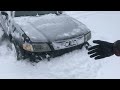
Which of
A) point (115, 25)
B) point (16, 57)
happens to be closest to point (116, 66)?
point (16, 57)

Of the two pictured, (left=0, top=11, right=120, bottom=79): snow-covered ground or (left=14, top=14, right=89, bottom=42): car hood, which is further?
(left=14, top=14, right=89, bottom=42): car hood

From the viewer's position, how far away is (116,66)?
400 centimetres

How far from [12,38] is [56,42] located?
2.86ft

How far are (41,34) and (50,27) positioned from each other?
32cm

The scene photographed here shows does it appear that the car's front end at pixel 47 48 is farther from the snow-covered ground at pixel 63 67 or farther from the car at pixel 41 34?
the snow-covered ground at pixel 63 67

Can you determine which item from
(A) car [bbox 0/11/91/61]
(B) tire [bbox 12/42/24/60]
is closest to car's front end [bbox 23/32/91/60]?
(A) car [bbox 0/11/91/61]

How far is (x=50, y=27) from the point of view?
4.34 m

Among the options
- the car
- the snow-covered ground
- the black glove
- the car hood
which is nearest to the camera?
the black glove

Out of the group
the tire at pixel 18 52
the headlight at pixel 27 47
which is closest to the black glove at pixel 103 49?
the headlight at pixel 27 47

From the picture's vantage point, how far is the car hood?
13.2ft

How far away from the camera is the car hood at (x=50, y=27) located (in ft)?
13.2

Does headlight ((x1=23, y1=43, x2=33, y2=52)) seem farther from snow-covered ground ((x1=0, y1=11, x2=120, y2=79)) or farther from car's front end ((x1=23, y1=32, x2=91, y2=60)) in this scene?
snow-covered ground ((x1=0, y1=11, x2=120, y2=79))
